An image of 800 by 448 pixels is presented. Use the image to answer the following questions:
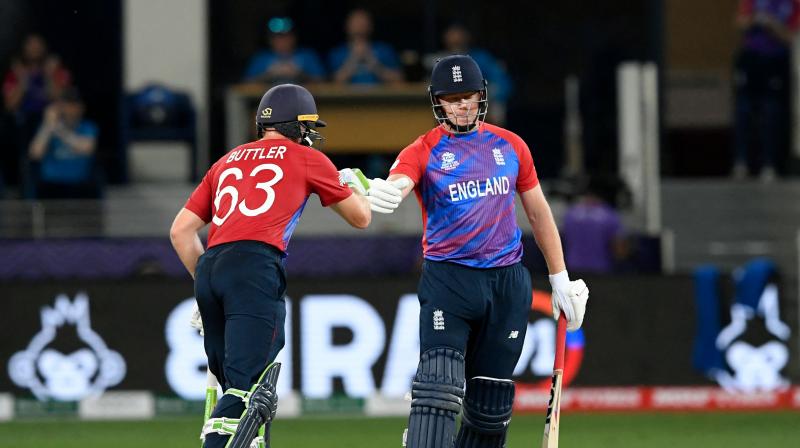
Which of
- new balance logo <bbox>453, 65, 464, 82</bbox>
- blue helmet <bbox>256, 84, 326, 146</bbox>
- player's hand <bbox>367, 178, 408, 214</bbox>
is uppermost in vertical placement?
new balance logo <bbox>453, 65, 464, 82</bbox>

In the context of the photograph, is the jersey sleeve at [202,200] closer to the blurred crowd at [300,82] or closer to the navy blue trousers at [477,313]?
the navy blue trousers at [477,313]

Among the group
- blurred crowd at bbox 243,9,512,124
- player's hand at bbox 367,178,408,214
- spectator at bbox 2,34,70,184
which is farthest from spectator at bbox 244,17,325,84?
player's hand at bbox 367,178,408,214

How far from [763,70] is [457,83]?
31.3 ft

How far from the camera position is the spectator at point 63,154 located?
14.5 meters

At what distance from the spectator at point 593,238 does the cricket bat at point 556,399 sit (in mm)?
5485

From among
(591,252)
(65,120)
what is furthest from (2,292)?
(591,252)

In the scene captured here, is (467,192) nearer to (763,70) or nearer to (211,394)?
(211,394)

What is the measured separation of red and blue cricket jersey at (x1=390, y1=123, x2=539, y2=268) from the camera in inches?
288

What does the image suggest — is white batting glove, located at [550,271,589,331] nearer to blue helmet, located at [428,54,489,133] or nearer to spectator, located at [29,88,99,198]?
blue helmet, located at [428,54,489,133]

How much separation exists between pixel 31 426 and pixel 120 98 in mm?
6256

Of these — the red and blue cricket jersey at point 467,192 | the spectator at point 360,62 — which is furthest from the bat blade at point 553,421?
the spectator at point 360,62

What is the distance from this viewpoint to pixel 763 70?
16281 mm

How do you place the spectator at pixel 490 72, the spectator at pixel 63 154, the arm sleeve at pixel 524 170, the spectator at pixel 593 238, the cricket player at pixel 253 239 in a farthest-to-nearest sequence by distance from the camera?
the spectator at pixel 490 72 → the spectator at pixel 63 154 → the spectator at pixel 593 238 → the arm sleeve at pixel 524 170 → the cricket player at pixel 253 239

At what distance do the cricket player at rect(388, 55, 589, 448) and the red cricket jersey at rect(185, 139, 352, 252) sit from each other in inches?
13.2
